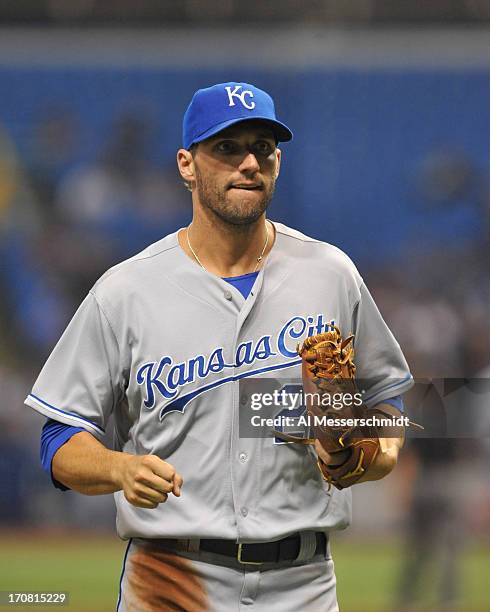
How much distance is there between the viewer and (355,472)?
1646 millimetres

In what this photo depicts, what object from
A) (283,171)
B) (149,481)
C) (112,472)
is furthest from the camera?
(283,171)

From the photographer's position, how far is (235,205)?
1.71 metres

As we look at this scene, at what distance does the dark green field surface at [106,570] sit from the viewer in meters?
4.57

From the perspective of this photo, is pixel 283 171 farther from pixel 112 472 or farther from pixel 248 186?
pixel 112 472

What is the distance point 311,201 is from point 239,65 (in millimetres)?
940

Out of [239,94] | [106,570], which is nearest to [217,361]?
[239,94]

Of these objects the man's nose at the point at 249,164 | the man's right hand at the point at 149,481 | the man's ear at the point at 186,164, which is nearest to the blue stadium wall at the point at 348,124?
the man's ear at the point at 186,164

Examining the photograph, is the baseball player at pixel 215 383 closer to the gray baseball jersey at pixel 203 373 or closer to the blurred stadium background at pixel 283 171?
the gray baseball jersey at pixel 203 373

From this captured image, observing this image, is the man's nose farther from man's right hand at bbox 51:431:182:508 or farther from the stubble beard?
man's right hand at bbox 51:431:182:508

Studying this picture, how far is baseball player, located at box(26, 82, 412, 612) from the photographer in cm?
169

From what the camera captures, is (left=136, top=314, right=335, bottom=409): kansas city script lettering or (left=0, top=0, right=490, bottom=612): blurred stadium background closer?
(left=136, top=314, right=335, bottom=409): kansas city script lettering

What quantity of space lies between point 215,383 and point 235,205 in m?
0.28

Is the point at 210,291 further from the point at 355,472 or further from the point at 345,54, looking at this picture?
the point at 345,54

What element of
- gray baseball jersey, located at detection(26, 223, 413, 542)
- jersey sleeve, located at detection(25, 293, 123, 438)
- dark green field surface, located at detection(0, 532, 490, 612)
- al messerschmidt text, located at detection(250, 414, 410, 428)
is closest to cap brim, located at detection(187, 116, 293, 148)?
gray baseball jersey, located at detection(26, 223, 413, 542)
